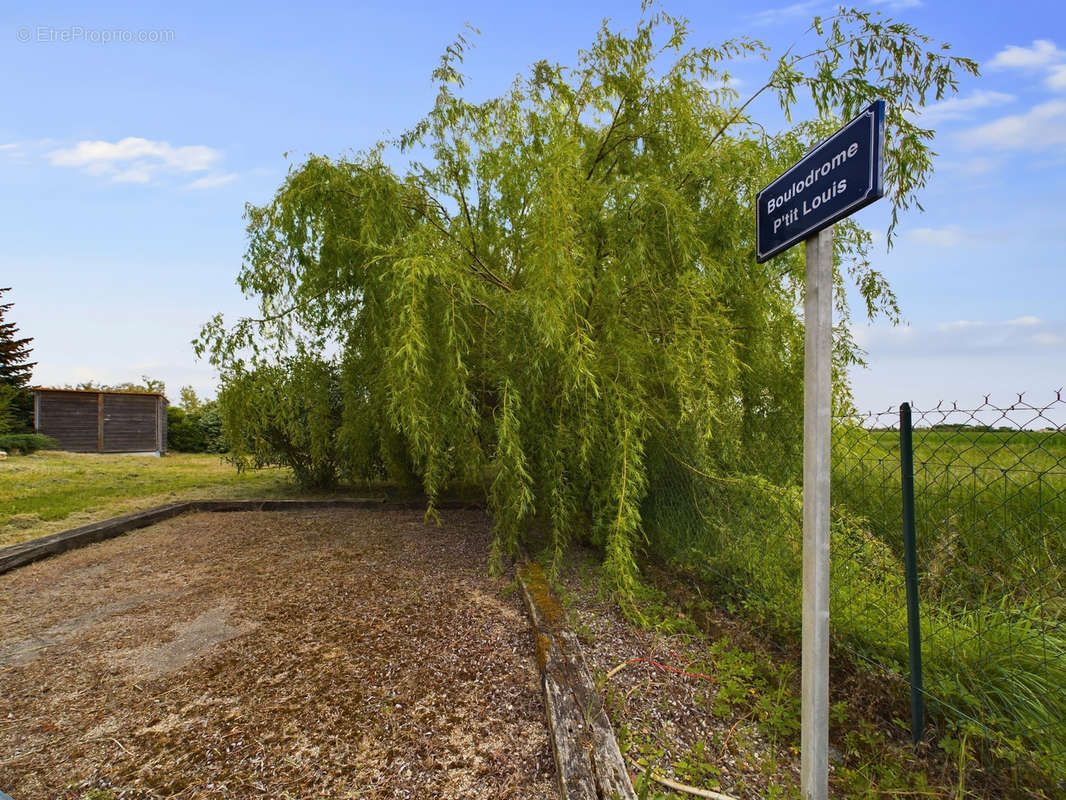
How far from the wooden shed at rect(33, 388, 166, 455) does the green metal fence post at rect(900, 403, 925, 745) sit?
15.7m

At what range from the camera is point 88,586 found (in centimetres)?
354

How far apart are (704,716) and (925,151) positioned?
8.72 ft

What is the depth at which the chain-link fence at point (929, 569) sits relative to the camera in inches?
71.5

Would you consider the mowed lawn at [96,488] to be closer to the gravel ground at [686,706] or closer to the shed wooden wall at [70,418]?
the shed wooden wall at [70,418]

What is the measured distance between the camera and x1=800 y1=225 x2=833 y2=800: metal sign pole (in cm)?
141

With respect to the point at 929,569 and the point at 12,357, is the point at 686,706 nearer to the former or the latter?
the point at 929,569

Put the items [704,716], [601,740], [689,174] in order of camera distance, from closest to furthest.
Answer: [601,740]
[704,716]
[689,174]

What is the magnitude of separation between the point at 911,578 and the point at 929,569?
36.8 inches

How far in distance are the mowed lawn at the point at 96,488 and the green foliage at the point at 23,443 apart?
1.05 metres

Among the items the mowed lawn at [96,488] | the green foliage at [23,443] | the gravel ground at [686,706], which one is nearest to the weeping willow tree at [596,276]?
the gravel ground at [686,706]

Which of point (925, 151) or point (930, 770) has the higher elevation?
point (925, 151)

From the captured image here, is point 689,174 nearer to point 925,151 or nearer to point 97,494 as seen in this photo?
point 925,151

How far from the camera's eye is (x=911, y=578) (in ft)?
6.33

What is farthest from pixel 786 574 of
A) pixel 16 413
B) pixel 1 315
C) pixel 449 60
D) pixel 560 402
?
pixel 1 315
